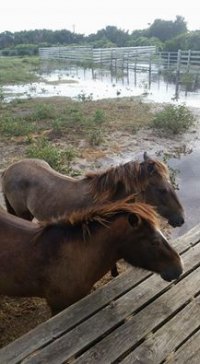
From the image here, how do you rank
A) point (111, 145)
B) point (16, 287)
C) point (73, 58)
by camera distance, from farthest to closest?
point (73, 58) < point (111, 145) < point (16, 287)

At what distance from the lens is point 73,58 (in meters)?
28.3

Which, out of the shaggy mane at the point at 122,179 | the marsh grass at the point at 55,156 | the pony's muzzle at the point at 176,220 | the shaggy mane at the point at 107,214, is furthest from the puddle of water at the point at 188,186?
the shaggy mane at the point at 107,214

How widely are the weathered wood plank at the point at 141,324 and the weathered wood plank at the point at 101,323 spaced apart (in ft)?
0.05

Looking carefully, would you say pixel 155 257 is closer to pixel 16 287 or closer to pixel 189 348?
pixel 189 348

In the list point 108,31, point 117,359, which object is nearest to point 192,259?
point 117,359

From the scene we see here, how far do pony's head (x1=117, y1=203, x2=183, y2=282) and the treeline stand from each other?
29497 millimetres

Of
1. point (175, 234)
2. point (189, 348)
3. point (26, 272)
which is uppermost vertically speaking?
point (26, 272)

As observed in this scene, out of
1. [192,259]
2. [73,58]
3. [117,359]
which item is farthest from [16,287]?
[73,58]

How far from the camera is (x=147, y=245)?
261 cm

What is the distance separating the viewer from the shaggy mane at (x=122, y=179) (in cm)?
367

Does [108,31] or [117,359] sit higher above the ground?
[108,31]

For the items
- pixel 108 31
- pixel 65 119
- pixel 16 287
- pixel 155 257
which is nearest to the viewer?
pixel 155 257

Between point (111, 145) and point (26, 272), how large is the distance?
228 inches

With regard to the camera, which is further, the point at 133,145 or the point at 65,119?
the point at 65,119
